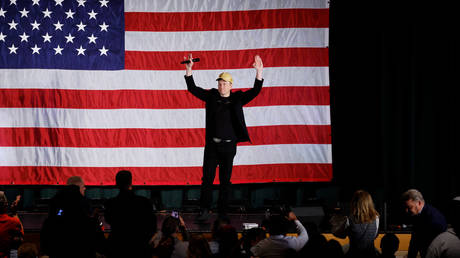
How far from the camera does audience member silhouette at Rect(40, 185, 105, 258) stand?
11.1 feet

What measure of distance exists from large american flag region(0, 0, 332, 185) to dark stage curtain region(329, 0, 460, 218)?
0.60m

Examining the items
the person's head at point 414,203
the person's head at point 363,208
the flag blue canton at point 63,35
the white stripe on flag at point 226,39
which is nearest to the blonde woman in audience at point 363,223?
the person's head at point 363,208

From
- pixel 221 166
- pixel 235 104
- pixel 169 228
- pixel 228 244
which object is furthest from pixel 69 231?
pixel 235 104

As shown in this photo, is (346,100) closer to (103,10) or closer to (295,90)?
(295,90)

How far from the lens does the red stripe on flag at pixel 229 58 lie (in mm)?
6863

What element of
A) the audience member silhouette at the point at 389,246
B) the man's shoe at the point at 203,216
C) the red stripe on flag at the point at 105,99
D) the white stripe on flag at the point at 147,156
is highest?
the red stripe on flag at the point at 105,99

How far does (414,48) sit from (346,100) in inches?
44.2

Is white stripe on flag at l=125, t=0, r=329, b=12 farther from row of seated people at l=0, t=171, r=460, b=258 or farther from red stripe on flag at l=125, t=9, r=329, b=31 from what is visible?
row of seated people at l=0, t=171, r=460, b=258

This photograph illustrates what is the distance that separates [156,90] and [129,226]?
3661mm

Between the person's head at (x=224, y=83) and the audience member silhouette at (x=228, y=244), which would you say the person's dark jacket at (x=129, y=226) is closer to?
the audience member silhouette at (x=228, y=244)

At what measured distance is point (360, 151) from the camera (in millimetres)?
7023

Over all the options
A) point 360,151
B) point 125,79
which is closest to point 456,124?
point 360,151

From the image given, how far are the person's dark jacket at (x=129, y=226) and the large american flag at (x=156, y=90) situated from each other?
3438mm

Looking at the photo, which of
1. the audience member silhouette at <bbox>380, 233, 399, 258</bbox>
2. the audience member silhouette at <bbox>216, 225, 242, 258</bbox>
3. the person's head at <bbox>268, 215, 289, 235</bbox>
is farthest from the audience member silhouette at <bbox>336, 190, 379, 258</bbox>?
the audience member silhouette at <bbox>216, 225, 242, 258</bbox>
